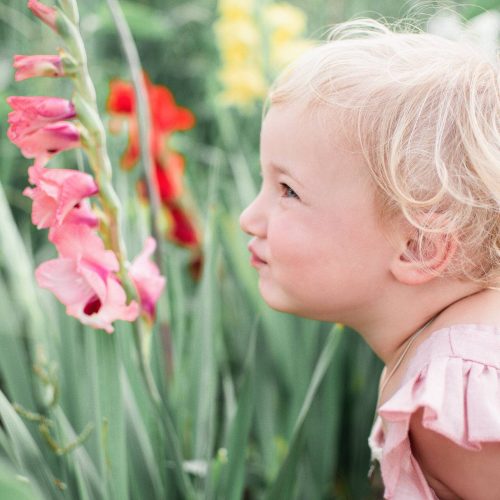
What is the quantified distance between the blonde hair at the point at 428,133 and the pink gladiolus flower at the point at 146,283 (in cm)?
27

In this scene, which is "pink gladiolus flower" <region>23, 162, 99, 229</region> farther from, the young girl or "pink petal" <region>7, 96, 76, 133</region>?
the young girl

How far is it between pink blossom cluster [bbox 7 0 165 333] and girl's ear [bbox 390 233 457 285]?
32 centimetres

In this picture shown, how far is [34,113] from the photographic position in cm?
77

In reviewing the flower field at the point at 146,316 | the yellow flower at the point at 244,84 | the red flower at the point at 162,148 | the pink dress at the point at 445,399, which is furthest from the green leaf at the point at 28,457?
the yellow flower at the point at 244,84

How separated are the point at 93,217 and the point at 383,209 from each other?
34 centimetres

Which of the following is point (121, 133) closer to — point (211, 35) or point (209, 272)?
point (209, 272)

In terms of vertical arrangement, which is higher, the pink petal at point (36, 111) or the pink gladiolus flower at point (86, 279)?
Answer: the pink petal at point (36, 111)

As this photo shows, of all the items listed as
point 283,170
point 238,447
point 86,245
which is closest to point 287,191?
point 283,170

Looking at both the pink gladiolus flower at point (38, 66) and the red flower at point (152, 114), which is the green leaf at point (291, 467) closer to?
the pink gladiolus flower at point (38, 66)

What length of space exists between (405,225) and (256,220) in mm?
191

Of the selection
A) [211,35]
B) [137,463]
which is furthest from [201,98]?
[137,463]

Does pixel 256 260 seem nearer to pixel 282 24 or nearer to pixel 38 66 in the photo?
pixel 38 66

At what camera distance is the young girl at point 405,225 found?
82 centimetres

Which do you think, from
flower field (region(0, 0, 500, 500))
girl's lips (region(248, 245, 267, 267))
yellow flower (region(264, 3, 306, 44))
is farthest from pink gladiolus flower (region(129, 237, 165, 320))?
yellow flower (region(264, 3, 306, 44))
